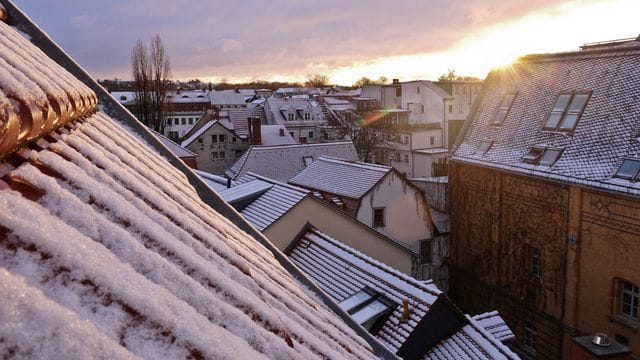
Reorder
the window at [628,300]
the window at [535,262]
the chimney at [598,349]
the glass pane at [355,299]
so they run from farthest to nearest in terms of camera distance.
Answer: the window at [535,262] → the window at [628,300] → the glass pane at [355,299] → the chimney at [598,349]

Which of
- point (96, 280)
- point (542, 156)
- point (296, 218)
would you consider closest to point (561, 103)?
point (542, 156)

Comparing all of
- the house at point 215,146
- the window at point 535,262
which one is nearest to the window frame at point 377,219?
the window at point 535,262

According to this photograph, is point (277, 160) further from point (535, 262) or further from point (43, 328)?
point (43, 328)

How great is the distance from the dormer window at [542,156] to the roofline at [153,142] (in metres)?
14.8

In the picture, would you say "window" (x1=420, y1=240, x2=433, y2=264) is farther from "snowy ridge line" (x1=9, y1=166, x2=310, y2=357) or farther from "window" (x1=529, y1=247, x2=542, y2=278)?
"snowy ridge line" (x1=9, y1=166, x2=310, y2=357)

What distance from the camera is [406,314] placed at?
9.56 meters

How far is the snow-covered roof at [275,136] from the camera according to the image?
3967cm

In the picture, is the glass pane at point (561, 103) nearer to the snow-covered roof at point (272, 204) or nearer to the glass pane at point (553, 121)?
the glass pane at point (553, 121)

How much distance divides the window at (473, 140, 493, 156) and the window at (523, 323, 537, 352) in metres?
6.50

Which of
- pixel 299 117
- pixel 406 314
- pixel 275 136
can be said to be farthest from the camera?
pixel 299 117

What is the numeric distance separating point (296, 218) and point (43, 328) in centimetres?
1256

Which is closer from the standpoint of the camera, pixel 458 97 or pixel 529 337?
pixel 529 337

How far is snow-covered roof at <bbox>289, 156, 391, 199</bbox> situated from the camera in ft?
64.4

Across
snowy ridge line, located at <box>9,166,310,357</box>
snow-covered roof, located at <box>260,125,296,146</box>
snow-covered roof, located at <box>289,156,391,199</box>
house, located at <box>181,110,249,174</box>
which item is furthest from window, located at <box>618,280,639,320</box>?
house, located at <box>181,110,249,174</box>
